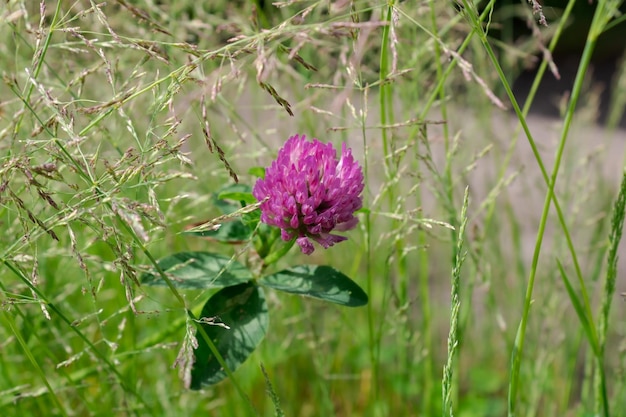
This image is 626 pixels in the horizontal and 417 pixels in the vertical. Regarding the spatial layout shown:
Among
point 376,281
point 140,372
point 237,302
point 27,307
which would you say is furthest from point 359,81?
point 376,281

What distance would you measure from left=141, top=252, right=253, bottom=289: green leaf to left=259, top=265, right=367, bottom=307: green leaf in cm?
3

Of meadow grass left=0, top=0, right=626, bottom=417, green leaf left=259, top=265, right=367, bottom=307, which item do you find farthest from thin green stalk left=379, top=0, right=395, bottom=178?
green leaf left=259, top=265, right=367, bottom=307

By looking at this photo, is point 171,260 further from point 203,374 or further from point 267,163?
point 267,163

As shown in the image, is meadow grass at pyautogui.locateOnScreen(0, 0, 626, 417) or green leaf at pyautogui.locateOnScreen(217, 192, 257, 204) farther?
green leaf at pyautogui.locateOnScreen(217, 192, 257, 204)

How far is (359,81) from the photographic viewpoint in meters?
0.66

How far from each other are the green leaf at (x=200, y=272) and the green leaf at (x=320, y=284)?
0.09 feet

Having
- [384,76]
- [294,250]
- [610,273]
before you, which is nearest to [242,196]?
[384,76]

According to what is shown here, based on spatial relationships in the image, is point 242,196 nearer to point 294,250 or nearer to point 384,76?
point 384,76

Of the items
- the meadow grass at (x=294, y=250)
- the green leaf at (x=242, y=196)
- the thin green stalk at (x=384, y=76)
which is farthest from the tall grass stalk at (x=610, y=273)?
the green leaf at (x=242, y=196)

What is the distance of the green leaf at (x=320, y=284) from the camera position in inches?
26.9

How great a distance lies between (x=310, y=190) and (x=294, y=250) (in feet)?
1.74

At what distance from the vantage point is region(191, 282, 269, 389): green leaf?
697mm

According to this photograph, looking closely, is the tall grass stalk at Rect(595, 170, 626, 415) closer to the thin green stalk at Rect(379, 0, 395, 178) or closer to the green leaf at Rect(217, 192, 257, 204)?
the thin green stalk at Rect(379, 0, 395, 178)

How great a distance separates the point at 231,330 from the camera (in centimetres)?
72
